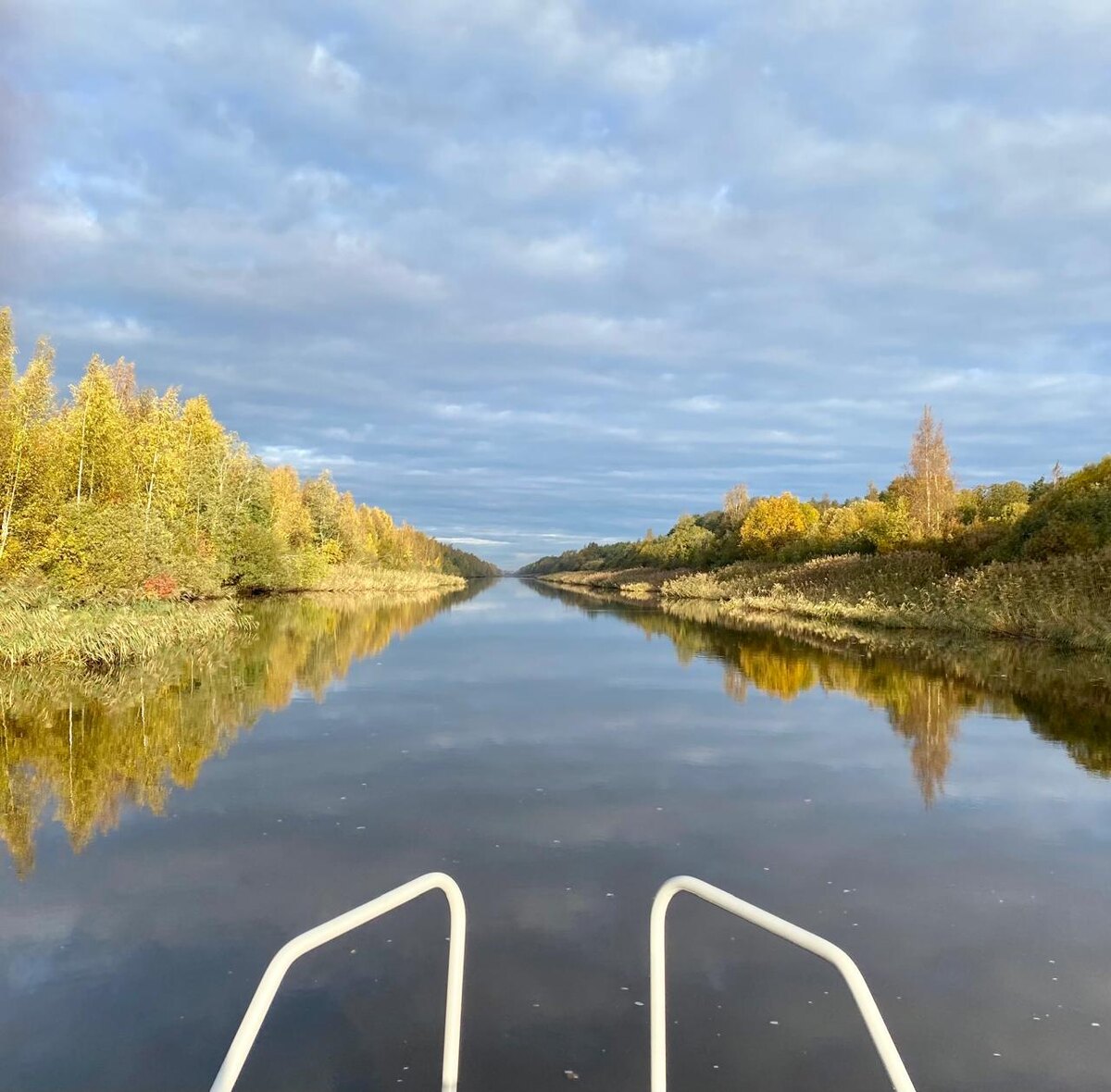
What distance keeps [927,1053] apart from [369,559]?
7971 centimetres

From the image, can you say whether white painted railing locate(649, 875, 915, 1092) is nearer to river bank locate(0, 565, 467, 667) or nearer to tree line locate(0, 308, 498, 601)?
river bank locate(0, 565, 467, 667)

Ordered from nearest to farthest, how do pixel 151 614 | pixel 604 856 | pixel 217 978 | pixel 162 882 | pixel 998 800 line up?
pixel 217 978 < pixel 162 882 < pixel 604 856 < pixel 998 800 < pixel 151 614

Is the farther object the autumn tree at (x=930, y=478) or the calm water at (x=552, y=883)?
the autumn tree at (x=930, y=478)

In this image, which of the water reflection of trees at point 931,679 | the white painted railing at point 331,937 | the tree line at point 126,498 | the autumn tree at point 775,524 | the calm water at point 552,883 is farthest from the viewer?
the autumn tree at point 775,524

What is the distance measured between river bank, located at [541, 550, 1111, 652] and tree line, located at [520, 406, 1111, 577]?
50.5 inches

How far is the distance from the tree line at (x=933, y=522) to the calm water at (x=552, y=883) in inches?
755

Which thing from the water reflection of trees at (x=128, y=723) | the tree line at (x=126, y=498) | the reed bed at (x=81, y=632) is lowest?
the water reflection of trees at (x=128, y=723)

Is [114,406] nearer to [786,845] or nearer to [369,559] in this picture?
[786,845]

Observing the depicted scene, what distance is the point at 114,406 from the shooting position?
28.3m

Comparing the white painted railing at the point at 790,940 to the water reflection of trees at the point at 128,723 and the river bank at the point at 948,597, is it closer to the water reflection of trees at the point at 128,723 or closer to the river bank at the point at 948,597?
the water reflection of trees at the point at 128,723

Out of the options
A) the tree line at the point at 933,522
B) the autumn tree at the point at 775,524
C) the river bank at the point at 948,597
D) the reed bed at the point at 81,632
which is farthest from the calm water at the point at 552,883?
the autumn tree at the point at 775,524

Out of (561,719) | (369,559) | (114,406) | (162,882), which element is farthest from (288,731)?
(369,559)

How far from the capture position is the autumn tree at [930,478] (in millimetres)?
40406

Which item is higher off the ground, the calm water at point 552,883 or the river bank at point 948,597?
the river bank at point 948,597
